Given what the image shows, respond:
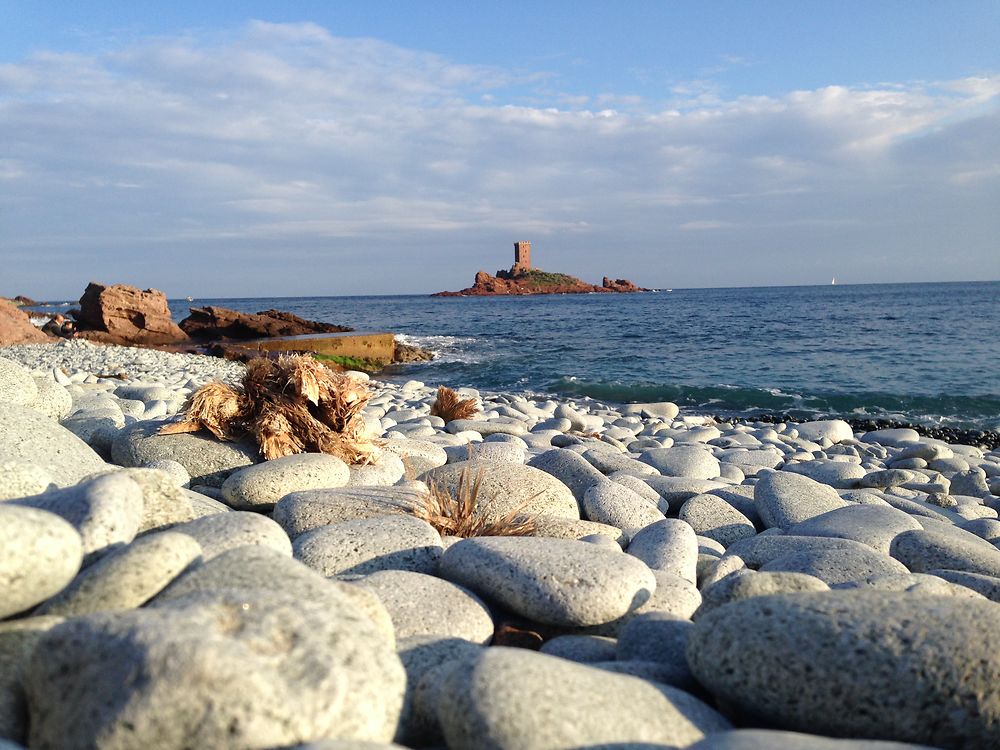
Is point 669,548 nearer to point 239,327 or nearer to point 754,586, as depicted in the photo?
point 754,586

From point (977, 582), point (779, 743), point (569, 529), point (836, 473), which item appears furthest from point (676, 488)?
point (779, 743)

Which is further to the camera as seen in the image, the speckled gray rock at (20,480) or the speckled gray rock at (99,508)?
the speckled gray rock at (20,480)

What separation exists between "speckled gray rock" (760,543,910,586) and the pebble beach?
0.05 ft

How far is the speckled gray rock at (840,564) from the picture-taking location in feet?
11.4

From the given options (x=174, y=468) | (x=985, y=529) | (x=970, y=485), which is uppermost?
(x=174, y=468)

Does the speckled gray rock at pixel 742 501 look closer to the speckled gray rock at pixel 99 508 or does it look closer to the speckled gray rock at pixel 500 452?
the speckled gray rock at pixel 500 452

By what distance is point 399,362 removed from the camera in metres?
23.1

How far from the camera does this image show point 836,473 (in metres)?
7.66

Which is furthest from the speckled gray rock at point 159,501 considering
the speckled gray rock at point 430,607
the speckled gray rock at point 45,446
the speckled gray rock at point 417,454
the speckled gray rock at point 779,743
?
the speckled gray rock at point 417,454

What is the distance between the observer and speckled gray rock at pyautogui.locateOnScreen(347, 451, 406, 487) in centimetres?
478

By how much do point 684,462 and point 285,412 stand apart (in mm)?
4228

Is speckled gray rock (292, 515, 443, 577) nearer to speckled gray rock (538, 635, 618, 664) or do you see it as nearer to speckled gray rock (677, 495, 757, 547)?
speckled gray rock (538, 635, 618, 664)

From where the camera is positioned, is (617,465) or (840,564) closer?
(840,564)

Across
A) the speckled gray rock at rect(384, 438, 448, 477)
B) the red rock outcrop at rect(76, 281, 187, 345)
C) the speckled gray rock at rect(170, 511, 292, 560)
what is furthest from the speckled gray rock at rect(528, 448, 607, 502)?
the red rock outcrop at rect(76, 281, 187, 345)
